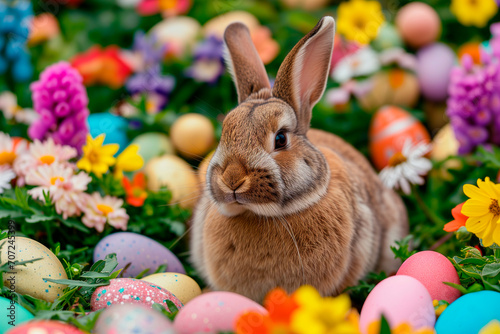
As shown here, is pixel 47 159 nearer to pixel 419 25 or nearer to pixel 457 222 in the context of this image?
pixel 457 222

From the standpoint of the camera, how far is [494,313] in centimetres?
116

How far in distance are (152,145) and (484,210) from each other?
5.02ft

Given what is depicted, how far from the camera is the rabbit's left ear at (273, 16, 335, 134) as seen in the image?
139cm

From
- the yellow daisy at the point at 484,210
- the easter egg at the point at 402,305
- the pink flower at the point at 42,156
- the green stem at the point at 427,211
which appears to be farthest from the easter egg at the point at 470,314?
the pink flower at the point at 42,156

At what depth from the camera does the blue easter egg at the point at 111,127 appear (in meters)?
2.28

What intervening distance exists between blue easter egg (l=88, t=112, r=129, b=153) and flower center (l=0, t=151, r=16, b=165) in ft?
1.62

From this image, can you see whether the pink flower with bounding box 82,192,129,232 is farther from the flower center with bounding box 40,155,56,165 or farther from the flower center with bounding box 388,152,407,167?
the flower center with bounding box 388,152,407,167

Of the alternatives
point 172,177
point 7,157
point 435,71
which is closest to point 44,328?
point 7,157

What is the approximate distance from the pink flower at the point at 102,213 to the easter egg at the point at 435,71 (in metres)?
1.70

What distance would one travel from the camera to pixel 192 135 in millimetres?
2279

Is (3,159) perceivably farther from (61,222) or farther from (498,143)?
(498,143)

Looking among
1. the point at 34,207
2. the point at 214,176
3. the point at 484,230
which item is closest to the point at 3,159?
the point at 34,207

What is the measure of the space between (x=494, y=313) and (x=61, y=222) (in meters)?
1.37

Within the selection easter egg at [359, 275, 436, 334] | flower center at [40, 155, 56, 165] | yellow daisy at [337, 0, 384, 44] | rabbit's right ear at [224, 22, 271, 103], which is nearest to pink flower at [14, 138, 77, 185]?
flower center at [40, 155, 56, 165]
